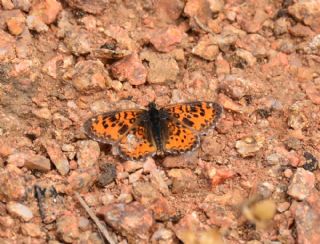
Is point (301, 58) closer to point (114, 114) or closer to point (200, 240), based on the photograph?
point (114, 114)

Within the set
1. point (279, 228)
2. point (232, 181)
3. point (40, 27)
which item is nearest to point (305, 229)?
point (279, 228)

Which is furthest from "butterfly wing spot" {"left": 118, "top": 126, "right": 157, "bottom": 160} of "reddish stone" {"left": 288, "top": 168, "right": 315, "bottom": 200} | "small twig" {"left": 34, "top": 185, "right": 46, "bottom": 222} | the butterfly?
"reddish stone" {"left": 288, "top": 168, "right": 315, "bottom": 200}

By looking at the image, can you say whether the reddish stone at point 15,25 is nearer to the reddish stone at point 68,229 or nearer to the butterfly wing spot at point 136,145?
the butterfly wing spot at point 136,145

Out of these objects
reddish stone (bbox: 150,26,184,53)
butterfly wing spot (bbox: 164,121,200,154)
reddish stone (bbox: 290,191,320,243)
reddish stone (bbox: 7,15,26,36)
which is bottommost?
reddish stone (bbox: 290,191,320,243)

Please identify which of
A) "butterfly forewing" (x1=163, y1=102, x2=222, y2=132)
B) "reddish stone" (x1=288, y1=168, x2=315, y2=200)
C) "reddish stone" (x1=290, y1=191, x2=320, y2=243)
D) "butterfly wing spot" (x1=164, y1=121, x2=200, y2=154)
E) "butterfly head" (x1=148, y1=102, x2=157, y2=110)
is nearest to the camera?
"reddish stone" (x1=290, y1=191, x2=320, y2=243)

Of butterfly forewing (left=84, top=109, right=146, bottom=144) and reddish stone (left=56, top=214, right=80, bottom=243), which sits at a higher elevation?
butterfly forewing (left=84, top=109, right=146, bottom=144)

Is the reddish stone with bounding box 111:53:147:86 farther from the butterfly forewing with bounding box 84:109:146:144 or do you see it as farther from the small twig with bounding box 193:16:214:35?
the small twig with bounding box 193:16:214:35

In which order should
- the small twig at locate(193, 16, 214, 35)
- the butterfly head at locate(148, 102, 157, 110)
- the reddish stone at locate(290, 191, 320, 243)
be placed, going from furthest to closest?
the small twig at locate(193, 16, 214, 35)
the butterfly head at locate(148, 102, 157, 110)
the reddish stone at locate(290, 191, 320, 243)

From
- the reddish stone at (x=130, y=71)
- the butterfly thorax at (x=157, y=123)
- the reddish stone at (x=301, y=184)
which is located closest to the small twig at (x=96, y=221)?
the butterfly thorax at (x=157, y=123)
